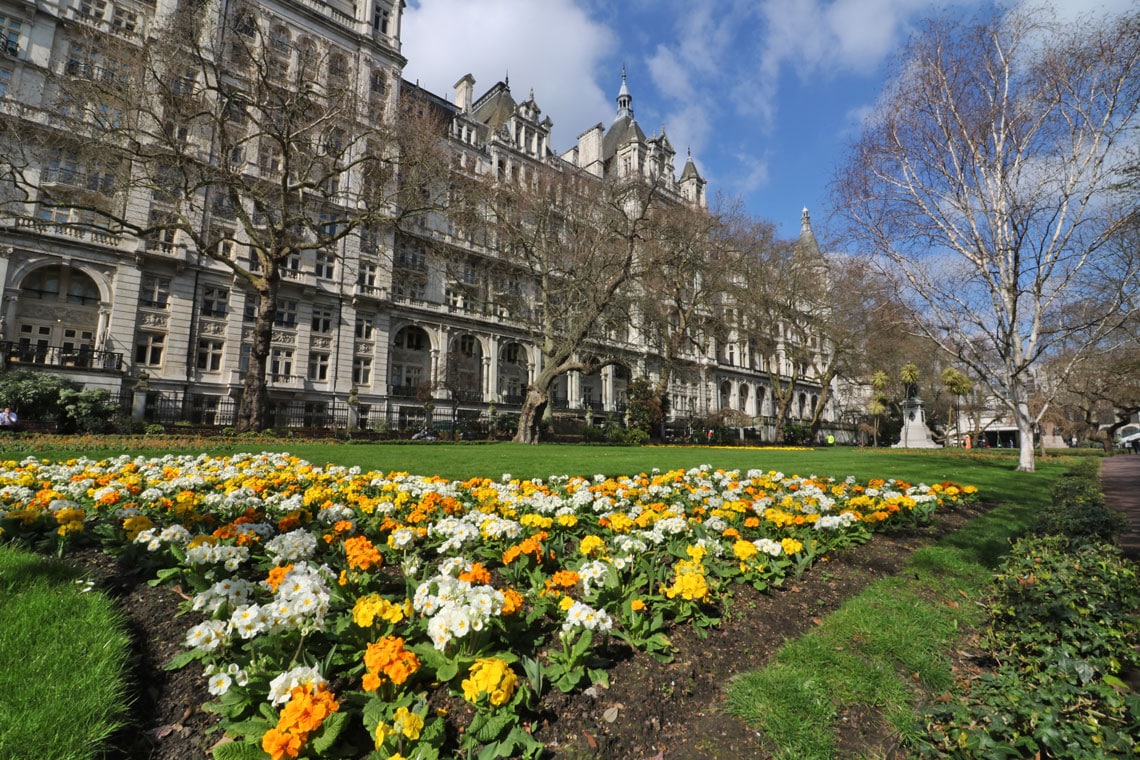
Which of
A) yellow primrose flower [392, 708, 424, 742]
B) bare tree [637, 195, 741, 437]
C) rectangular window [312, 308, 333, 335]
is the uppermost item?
bare tree [637, 195, 741, 437]

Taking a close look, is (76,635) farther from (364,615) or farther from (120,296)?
(120,296)

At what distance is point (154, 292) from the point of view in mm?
26750

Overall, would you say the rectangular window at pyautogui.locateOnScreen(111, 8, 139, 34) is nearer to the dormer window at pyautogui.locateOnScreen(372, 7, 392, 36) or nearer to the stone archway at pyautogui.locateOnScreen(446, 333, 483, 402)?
the dormer window at pyautogui.locateOnScreen(372, 7, 392, 36)

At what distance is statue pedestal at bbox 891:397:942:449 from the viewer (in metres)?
30.6

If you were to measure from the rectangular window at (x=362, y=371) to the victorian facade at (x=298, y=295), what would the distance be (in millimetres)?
75

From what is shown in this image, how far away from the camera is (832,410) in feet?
237

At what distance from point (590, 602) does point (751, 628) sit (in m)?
1.06

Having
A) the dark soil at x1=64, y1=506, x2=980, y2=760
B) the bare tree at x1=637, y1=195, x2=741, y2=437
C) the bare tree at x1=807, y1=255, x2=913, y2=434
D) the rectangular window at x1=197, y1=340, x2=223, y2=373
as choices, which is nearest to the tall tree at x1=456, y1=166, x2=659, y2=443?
the bare tree at x1=637, y1=195, x2=741, y2=437

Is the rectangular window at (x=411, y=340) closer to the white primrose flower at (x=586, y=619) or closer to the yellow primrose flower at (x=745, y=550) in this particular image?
the yellow primrose flower at (x=745, y=550)

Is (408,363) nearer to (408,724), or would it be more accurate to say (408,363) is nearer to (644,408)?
(644,408)

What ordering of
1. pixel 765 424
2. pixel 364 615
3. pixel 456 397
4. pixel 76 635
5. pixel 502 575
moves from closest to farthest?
pixel 364 615
pixel 76 635
pixel 502 575
pixel 456 397
pixel 765 424

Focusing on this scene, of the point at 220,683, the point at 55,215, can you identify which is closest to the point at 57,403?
the point at 55,215

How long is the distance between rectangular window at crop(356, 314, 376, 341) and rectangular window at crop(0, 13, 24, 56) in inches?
750

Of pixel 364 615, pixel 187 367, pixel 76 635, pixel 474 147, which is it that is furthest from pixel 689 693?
pixel 474 147
